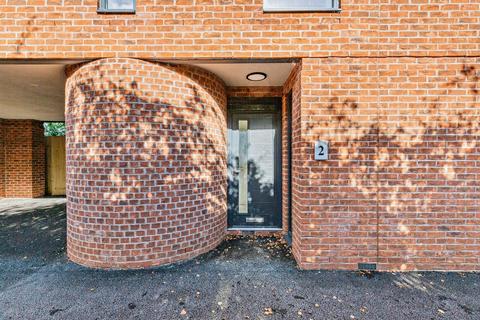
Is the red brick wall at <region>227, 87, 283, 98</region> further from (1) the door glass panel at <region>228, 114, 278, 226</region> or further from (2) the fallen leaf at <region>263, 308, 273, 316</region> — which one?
(2) the fallen leaf at <region>263, 308, 273, 316</region>

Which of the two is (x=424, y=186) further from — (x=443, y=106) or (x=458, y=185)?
(x=443, y=106)

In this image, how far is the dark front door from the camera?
14.9 ft

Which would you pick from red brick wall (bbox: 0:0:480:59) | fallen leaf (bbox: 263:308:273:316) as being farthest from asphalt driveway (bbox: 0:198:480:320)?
red brick wall (bbox: 0:0:480:59)

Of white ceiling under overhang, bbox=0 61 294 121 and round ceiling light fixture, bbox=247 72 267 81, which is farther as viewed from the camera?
round ceiling light fixture, bbox=247 72 267 81

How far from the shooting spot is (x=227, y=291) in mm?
2730

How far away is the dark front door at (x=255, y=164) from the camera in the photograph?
454 cm

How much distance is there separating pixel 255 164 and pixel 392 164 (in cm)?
226

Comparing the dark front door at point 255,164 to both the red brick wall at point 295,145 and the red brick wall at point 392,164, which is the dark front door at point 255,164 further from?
the red brick wall at point 392,164

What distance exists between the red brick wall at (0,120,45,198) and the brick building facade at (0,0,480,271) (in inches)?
266

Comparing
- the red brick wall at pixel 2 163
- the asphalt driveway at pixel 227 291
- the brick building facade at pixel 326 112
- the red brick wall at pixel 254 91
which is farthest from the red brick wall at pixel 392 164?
the red brick wall at pixel 2 163

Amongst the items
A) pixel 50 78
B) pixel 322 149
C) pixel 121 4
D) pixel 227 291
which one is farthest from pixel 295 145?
pixel 50 78

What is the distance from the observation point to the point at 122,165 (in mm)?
3184

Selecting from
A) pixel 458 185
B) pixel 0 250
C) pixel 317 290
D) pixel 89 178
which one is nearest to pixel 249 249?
pixel 317 290

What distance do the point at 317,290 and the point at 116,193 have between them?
2.84 m
